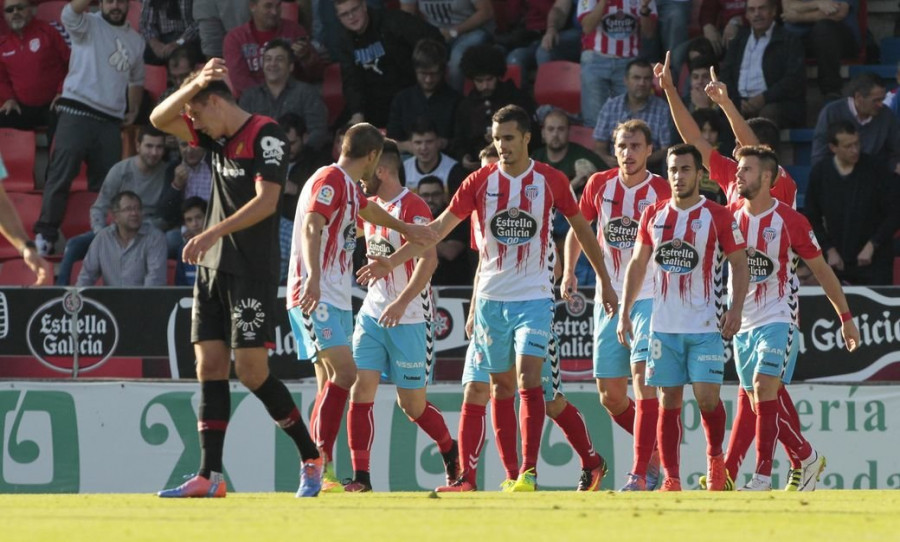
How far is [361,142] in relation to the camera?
360 inches

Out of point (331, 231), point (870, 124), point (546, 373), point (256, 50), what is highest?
point (256, 50)

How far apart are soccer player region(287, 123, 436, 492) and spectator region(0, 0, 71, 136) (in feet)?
27.5

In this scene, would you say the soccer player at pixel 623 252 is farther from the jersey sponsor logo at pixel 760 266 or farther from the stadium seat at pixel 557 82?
the stadium seat at pixel 557 82

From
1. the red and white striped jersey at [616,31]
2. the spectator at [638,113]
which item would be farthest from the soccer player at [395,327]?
the red and white striped jersey at [616,31]

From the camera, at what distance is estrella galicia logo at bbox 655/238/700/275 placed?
10.0 meters

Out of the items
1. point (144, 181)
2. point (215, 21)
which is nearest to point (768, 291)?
point (144, 181)

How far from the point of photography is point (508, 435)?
10039 mm

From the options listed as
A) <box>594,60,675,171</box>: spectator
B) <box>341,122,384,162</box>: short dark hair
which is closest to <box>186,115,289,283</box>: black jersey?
<box>341,122,384,162</box>: short dark hair

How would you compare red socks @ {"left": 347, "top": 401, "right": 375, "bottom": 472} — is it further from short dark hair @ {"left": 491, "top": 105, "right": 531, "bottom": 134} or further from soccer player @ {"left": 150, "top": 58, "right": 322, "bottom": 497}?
short dark hair @ {"left": 491, "top": 105, "right": 531, "bottom": 134}

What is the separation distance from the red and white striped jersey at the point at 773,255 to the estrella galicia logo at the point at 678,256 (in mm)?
582

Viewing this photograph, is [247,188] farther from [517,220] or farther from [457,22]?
[457,22]

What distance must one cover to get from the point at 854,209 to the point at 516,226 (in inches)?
204

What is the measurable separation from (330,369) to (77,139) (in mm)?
7896

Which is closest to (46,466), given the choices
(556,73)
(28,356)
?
(28,356)
